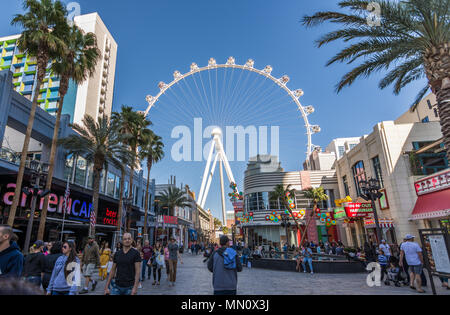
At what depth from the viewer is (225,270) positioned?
5.04m

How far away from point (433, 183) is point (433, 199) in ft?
3.60

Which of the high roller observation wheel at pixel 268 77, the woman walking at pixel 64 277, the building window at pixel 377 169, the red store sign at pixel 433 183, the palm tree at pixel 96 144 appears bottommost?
the woman walking at pixel 64 277

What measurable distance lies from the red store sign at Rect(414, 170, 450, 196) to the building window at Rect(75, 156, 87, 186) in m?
31.4

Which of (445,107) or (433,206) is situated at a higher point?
(445,107)

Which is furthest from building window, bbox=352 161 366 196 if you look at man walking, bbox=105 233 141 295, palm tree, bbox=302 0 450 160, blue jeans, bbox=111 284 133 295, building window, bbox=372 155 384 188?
blue jeans, bbox=111 284 133 295

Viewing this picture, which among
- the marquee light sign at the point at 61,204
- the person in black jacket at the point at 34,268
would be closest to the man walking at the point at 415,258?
the person in black jacket at the point at 34,268

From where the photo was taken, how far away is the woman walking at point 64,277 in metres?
4.93

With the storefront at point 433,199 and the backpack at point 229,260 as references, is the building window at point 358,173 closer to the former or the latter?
the storefront at point 433,199

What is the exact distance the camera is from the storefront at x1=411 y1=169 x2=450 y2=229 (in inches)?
A: 672

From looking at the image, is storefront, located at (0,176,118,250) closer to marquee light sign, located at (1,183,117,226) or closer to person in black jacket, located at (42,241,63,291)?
marquee light sign, located at (1,183,117,226)

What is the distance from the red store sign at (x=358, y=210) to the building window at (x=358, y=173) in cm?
386

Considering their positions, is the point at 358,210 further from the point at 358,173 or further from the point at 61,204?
the point at 61,204

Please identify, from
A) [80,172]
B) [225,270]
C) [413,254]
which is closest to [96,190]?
[80,172]
